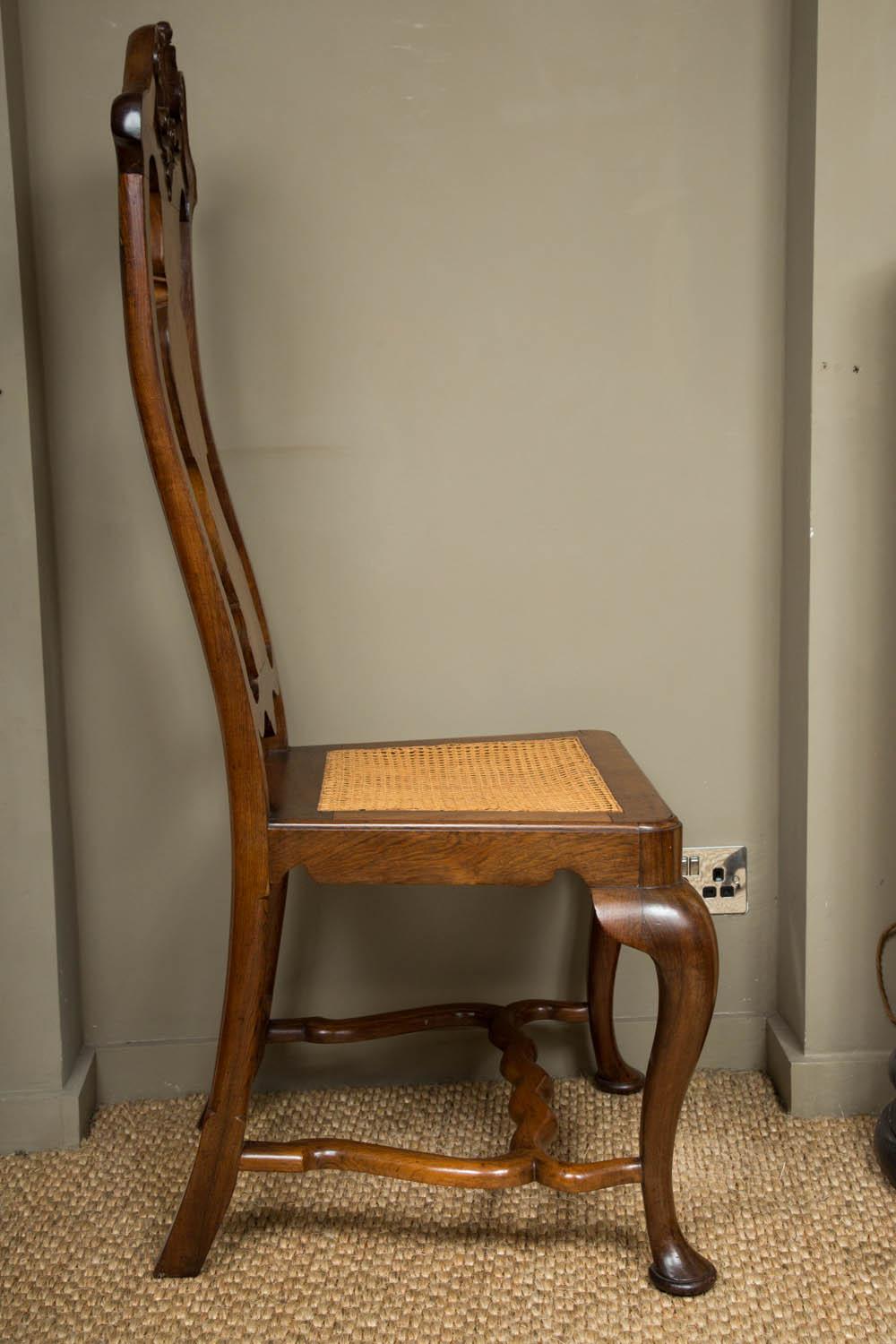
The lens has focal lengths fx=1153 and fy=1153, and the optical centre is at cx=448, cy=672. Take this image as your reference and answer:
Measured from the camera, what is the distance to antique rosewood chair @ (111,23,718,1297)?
43.4 inches

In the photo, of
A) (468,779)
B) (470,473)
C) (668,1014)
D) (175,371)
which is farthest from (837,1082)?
(175,371)

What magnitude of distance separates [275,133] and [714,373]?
663 mm

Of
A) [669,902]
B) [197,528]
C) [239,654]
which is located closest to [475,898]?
[669,902]

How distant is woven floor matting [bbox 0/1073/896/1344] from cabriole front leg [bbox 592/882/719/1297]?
6 centimetres

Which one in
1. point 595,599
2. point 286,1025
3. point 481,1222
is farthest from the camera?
point 595,599

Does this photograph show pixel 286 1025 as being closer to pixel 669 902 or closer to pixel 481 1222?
pixel 481 1222

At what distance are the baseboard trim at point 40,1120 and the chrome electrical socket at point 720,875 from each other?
89 cm

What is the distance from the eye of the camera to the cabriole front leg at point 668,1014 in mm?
1134

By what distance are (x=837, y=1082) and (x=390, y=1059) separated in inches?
24.4

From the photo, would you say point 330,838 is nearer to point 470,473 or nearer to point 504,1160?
point 504,1160

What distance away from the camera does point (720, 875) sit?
166 cm

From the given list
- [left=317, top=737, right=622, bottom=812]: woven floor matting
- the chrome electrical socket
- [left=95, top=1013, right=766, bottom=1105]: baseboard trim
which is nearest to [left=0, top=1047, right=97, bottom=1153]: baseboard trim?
[left=95, top=1013, right=766, bottom=1105]: baseboard trim

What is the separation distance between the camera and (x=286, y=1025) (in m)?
1.51

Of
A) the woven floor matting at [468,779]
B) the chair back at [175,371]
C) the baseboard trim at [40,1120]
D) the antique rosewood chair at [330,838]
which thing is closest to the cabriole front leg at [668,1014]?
the antique rosewood chair at [330,838]
